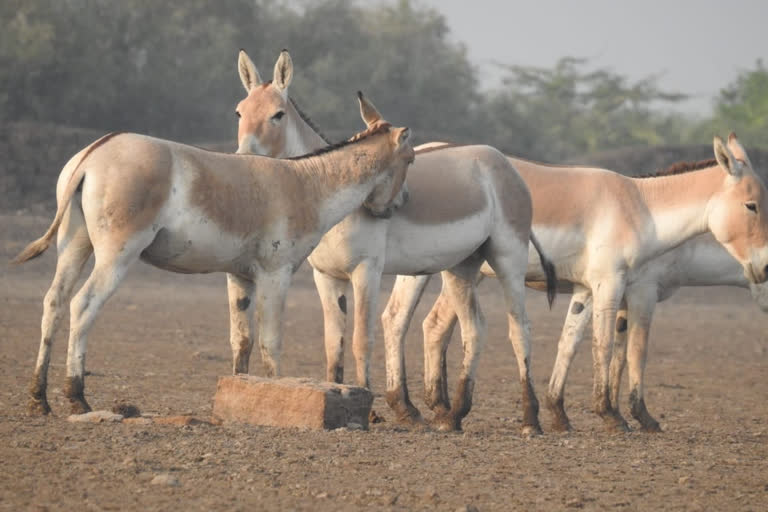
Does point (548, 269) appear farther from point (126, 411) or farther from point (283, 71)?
point (126, 411)

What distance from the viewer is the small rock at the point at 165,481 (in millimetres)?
6367

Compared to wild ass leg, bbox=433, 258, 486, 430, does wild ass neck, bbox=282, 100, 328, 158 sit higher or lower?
higher

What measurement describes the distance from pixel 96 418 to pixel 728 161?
18.5ft

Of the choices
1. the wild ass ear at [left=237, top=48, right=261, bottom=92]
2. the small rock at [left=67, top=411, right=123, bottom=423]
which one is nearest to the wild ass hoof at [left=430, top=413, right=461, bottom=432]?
the small rock at [left=67, top=411, right=123, bottom=423]

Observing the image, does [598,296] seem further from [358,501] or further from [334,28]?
[334,28]

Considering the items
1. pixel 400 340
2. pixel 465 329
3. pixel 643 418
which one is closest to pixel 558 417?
pixel 643 418

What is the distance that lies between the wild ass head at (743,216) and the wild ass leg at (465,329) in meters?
2.12

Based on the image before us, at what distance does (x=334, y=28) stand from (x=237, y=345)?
30.8 metres

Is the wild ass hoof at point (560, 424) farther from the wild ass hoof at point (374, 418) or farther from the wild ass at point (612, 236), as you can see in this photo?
the wild ass hoof at point (374, 418)

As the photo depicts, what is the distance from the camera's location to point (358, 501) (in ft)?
20.9

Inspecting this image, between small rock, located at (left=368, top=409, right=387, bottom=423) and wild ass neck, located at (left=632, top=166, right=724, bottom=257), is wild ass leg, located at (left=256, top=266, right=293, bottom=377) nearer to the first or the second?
small rock, located at (left=368, top=409, right=387, bottom=423)

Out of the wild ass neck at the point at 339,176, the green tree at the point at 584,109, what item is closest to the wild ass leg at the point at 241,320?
the wild ass neck at the point at 339,176

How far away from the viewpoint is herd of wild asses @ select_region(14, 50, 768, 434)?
774 cm

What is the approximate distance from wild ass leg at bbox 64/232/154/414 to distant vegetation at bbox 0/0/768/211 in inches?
676
